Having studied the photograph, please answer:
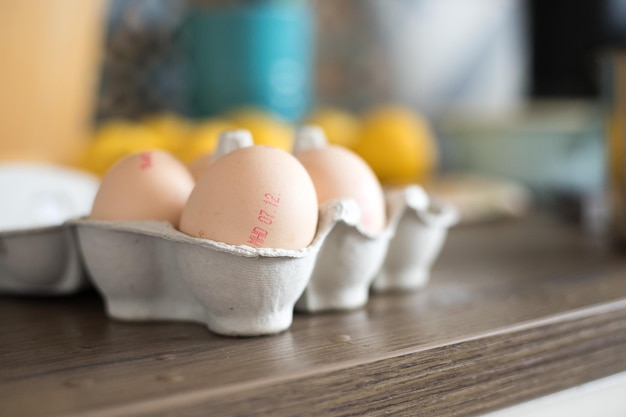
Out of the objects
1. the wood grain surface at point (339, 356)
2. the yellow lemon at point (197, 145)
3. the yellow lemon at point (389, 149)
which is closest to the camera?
the wood grain surface at point (339, 356)

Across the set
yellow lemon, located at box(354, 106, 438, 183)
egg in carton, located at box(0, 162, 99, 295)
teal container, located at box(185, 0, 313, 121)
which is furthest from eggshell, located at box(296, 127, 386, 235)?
teal container, located at box(185, 0, 313, 121)

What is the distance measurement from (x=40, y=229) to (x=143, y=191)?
0.11 metres

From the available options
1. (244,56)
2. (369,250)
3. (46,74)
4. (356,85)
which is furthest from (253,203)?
(356,85)

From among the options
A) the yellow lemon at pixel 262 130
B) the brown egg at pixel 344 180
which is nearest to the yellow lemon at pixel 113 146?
the yellow lemon at pixel 262 130

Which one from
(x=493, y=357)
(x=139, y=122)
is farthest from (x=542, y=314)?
(x=139, y=122)

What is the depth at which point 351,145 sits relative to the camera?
1.04 meters

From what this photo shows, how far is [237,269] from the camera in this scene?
43 cm

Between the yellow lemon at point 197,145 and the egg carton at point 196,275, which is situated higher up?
the yellow lemon at point 197,145

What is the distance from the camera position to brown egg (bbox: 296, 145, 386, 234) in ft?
1.64

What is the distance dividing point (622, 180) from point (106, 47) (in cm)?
79
